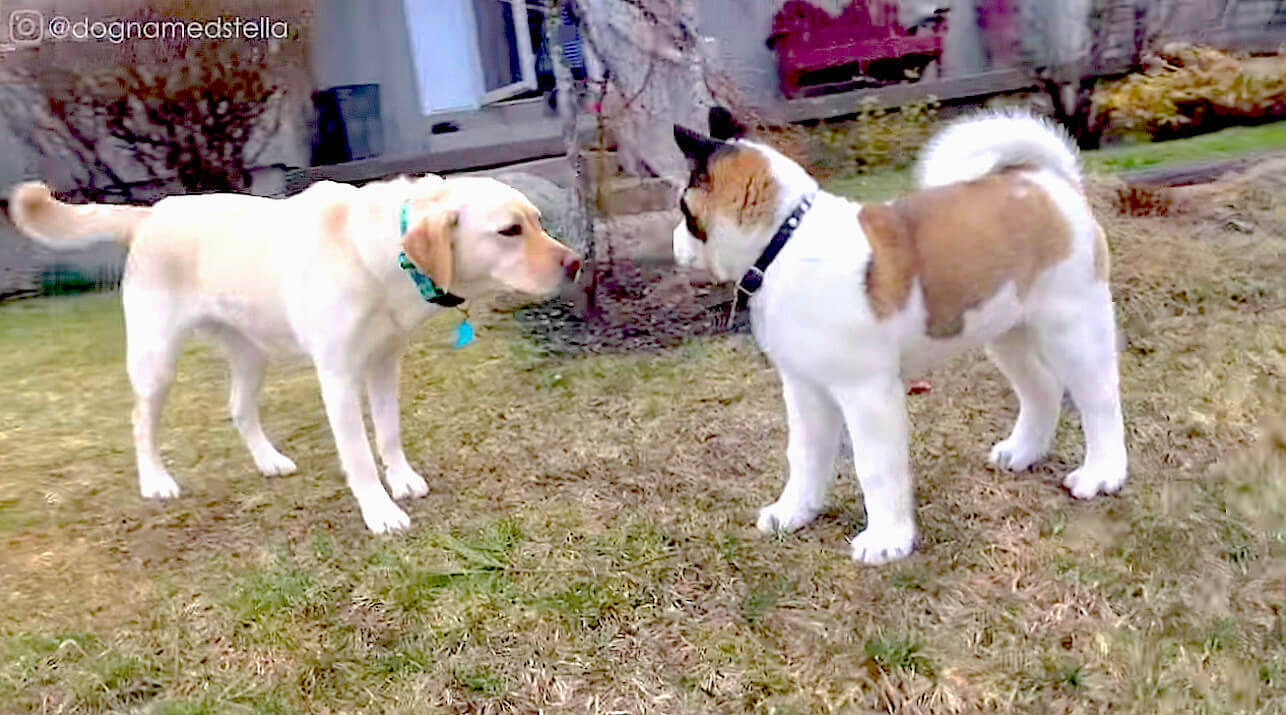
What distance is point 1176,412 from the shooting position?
408 cm

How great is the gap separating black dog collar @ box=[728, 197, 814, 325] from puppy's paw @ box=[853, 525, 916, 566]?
2.57 feet

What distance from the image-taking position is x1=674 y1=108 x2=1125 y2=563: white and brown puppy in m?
2.90

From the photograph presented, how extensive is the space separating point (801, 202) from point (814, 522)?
1.04m

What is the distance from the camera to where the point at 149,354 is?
3824 mm

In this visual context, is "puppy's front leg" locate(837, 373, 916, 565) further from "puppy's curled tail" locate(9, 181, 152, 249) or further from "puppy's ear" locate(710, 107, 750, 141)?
"puppy's curled tail" locate(9, 181, 152, 249)

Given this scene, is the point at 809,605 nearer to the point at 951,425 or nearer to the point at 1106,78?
the point at 951,425

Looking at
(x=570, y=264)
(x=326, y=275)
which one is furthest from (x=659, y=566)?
(x=326, y=275)

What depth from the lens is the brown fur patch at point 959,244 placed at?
2.97 meters

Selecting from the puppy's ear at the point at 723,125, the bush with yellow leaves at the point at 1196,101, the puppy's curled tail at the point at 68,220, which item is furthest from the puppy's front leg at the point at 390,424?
the bush with yellow leaves at the point at 1196,101

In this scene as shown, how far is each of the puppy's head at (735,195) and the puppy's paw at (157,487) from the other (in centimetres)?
230

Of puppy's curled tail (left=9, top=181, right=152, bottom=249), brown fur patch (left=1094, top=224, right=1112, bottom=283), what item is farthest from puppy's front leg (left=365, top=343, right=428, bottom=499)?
brown fur patch (left=1094, top=224, right=1112, bottom=283)

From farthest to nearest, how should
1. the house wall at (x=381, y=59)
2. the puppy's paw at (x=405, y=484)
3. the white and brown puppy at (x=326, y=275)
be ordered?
the house wall at (x=381, y=59), the puppy's paw at (x=405, y=484), the white and brown puppy at (x=326, y=275)

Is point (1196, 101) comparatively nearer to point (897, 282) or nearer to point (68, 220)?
point (897, 282)

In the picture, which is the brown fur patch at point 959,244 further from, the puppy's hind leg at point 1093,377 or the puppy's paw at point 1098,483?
the puppy's paw at point 1098,483
